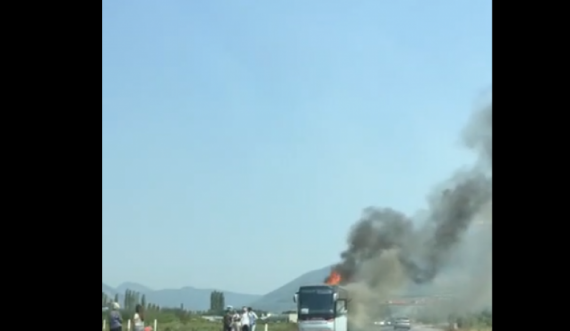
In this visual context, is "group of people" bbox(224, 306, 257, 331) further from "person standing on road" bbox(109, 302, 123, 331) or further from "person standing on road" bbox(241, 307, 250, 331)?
"person standing on road" bbox(109, 302, 123, 331)

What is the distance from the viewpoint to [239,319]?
8.69 meters

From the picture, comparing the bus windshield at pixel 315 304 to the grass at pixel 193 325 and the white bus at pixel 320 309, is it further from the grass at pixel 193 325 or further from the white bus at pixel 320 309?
the grass at pixel 193 325

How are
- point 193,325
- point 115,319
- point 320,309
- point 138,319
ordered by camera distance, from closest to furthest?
point 115,319 < point 138,319 < point 193,325 < point 320,309

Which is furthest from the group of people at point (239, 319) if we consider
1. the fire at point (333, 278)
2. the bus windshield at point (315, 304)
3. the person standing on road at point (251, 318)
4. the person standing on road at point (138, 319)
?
the fire at point (333, 278)

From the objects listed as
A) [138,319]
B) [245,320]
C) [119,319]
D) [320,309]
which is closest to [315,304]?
[320,309]

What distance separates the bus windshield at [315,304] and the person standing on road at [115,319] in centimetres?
428

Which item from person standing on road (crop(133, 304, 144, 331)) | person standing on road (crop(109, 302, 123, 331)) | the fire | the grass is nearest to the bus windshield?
the fire

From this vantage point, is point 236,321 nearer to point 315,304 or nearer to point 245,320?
point 245,320

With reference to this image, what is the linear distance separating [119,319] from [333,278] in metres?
5.23

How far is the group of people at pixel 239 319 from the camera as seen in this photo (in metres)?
8.58
